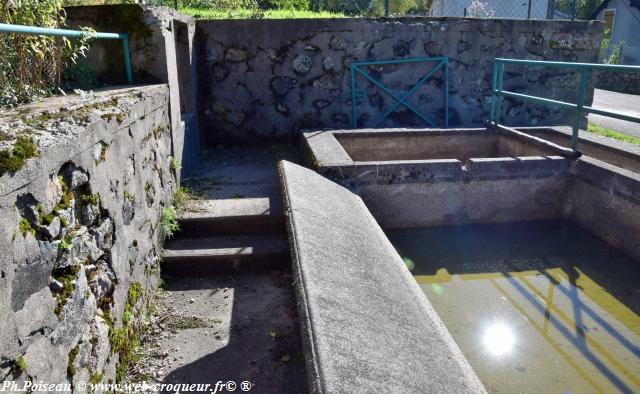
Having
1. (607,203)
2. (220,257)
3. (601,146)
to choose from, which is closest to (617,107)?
(601,146)

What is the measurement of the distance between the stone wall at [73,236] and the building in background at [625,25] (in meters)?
22.6

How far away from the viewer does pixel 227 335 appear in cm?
304

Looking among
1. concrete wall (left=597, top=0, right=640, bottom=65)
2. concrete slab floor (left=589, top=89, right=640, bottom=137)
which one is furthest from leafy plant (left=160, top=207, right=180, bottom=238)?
concrete wall (left=597, top=0, right=640, bottom=65)

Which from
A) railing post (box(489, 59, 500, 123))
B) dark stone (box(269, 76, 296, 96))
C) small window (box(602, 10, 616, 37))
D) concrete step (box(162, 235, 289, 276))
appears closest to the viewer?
concrete step (box(162, 235, 289, 276))

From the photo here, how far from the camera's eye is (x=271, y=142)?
675 centimetres

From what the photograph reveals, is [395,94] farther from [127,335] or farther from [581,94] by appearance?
[127,335]

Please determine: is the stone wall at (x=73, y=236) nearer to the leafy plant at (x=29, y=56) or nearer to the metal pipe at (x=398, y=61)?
the leafy plant at (x=29, y=56)

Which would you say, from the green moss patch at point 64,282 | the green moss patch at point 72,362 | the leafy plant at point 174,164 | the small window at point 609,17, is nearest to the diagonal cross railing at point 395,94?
the leafy plant at point 174,164

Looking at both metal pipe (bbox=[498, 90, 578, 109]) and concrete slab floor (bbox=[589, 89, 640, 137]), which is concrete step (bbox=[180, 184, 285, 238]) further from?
concrete slab floor (bbox=[589, 89, 640, 137])

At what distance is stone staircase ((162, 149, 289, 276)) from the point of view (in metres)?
3.71

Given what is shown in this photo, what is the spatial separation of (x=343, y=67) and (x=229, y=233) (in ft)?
11.5

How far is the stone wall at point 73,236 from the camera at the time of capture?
164cm

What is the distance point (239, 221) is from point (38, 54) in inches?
72.8

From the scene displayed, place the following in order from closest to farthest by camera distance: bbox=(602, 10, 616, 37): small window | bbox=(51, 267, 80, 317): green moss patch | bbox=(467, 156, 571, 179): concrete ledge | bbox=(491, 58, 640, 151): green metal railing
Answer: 1. bbox=(51, 267, 80, 317): green moss patch
2. bbox=(491, 58, 640, 151): green metal railing
3. bbox=(467, 156, 571, 179): concrete ledge
4. bbox=(602, 10, 616, 37): small window
